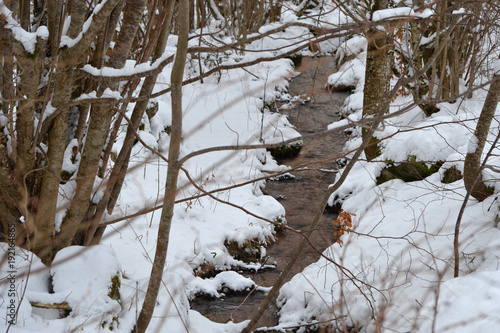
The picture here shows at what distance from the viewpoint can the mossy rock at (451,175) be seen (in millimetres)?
5004

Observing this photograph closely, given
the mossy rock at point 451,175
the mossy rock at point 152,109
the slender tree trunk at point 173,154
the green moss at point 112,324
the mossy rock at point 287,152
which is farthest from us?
the mossy rock at point 287,152

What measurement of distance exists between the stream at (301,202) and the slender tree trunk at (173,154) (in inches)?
20.6

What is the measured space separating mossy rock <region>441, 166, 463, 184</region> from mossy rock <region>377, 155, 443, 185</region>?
0.74ft

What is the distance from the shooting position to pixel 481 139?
3.91 m

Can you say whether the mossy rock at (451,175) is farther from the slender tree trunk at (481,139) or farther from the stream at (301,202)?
the stream at (301,202)

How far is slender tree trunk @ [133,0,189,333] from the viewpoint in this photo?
197 centimetres

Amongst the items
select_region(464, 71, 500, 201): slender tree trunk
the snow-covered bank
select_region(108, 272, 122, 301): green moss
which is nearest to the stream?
the snow-covered bank

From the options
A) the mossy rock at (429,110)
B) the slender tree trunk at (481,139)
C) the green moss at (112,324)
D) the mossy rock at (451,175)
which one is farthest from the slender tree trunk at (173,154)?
the mossy rock at (429,110)

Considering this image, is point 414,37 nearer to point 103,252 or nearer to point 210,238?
point 210,238

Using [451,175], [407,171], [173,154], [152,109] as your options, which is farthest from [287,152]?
[173,154]

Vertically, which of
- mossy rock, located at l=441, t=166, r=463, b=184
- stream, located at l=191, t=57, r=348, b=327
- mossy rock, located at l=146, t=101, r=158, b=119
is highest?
mossy rock, located at l=146, t=101, r=158, b=119

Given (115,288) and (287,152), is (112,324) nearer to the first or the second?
(115,288)

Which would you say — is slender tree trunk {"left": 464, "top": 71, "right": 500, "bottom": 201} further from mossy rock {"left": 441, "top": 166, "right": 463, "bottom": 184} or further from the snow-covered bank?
mossy rock {"left": 441, "top": 166, "right": 463, "bottom": 184}

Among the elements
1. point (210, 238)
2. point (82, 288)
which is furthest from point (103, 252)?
point (210, 238)
